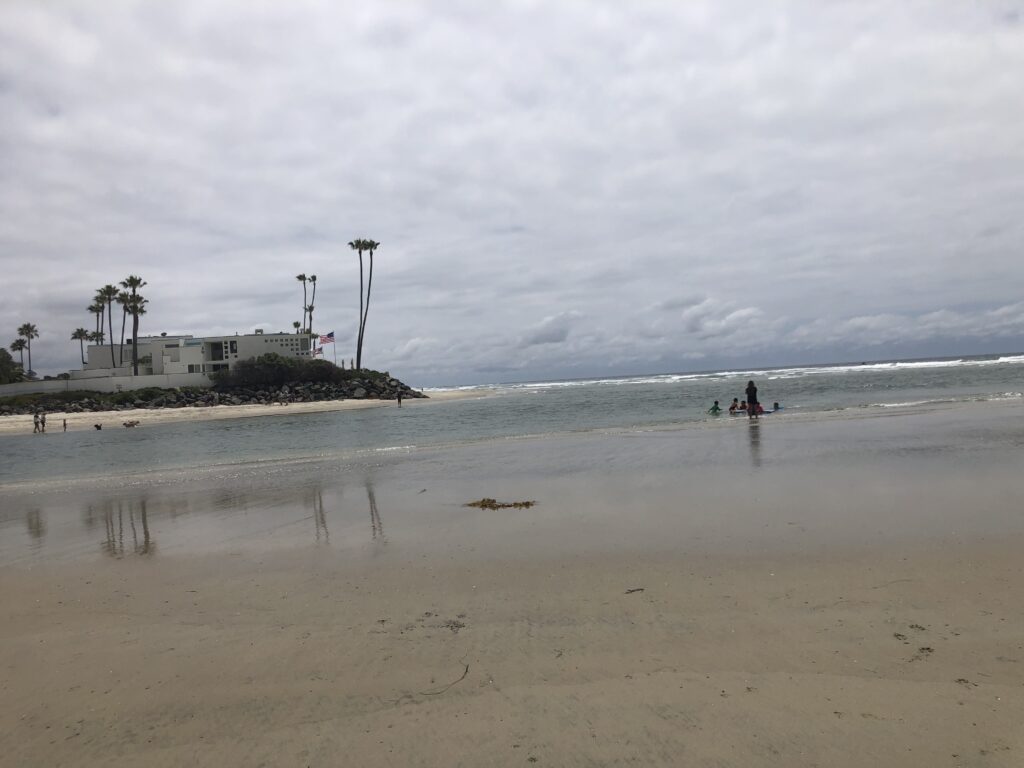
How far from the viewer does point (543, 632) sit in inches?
211

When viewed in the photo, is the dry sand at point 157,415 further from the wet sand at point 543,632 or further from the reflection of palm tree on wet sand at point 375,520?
the wet sand at point 543,632

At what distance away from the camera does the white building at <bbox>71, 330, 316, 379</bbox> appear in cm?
8081

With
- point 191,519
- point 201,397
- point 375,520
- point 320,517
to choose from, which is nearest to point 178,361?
point 201,397

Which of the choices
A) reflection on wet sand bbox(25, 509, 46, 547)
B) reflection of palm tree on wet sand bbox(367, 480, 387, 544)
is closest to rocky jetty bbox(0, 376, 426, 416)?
reflection on wet sand bbox(25, 509, 46, 547)

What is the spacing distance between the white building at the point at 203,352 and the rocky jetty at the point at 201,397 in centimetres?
855

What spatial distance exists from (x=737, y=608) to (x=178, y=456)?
25.0 m

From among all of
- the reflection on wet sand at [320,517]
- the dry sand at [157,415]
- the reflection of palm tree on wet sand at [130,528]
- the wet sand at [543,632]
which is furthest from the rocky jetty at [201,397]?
the wet sand at [543,632]

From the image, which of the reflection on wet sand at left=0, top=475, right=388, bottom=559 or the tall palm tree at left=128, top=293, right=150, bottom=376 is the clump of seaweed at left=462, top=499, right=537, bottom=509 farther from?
the tall palm tree at left=128, top=293, right=150, bottom=376

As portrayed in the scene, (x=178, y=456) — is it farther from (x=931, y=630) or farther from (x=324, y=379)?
(x=324, y=379)

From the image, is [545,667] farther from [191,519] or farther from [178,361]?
[178,361]

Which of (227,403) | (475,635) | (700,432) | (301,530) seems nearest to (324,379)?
(227,403)

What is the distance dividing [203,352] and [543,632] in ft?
282

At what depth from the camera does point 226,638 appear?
5641 millimetres

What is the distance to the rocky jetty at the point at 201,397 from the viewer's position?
63031mm
